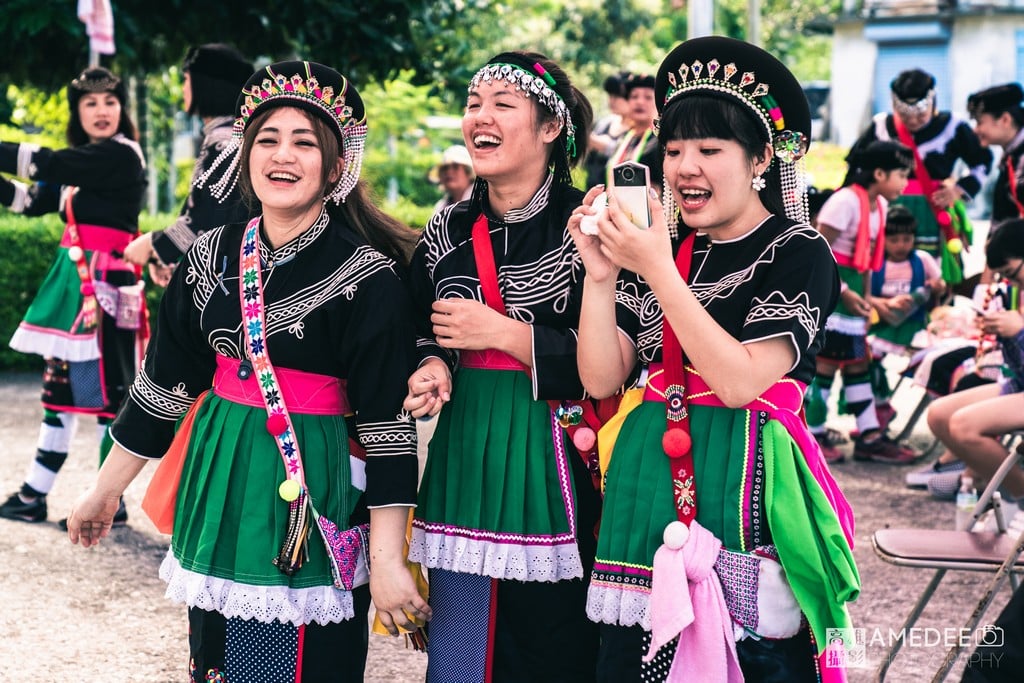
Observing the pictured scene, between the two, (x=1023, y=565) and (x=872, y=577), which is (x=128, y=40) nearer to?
(x=872, y=577)

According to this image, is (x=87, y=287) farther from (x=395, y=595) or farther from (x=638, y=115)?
(x=638, y=115)

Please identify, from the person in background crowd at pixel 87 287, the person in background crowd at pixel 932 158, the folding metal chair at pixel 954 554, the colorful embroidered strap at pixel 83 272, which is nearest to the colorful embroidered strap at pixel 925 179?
the person in background crowd at pixel 932 158

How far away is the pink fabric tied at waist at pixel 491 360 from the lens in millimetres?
3023

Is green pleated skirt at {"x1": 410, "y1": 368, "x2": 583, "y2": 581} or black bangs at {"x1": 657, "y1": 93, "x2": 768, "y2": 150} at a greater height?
black bangs at {"x1": 657, "y1": 93, "x2": 768, "y2": 150}

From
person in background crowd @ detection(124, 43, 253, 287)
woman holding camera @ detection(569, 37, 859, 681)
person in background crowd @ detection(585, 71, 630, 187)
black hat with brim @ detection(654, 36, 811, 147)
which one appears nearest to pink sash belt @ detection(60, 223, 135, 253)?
person in background crowd @ detection(124, 43, 253, 287)

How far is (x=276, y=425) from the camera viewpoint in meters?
2.89

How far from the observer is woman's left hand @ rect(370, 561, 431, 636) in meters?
2.87

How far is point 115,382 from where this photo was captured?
19.2 ft

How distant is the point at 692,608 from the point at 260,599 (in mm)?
980

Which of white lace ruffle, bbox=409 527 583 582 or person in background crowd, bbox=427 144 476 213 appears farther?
person in background crowd, bbox=427 144 476 213

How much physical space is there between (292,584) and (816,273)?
4.47ft

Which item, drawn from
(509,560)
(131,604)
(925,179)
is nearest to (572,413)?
(509,560)

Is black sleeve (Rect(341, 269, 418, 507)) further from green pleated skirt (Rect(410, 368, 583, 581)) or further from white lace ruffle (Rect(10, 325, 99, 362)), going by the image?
white lace ruffle (Rect(10, 325, 99, 362))

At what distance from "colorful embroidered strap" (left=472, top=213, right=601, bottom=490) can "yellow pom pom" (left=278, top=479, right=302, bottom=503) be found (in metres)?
0.60
